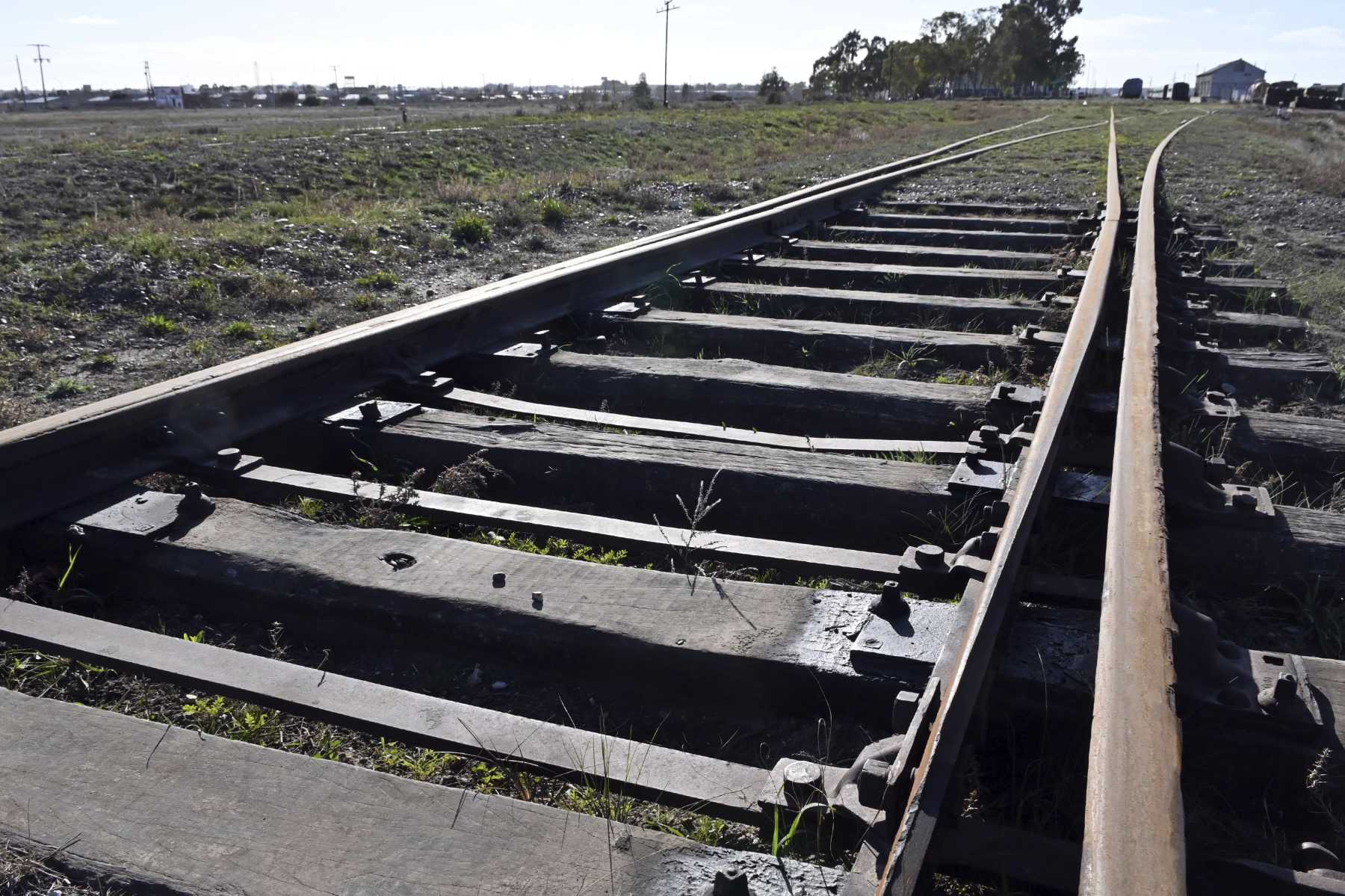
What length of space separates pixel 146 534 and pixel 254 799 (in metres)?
1.02

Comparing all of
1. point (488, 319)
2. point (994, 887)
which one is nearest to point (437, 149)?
point (488, 319)

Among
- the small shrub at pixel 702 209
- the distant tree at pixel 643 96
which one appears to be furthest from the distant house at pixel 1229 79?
Result: the small shrub at pixel 702 209

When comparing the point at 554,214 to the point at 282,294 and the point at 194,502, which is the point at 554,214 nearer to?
the point at 282,294

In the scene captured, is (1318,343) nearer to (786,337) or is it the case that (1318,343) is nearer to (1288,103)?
(786,337)

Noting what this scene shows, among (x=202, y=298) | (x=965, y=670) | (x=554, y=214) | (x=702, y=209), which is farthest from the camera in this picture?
(x=702, y=209)

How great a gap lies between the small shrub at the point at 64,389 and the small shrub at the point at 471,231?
4174 mm

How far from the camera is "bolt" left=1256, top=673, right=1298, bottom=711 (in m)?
1.60

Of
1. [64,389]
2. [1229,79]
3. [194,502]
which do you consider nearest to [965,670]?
[194,502]

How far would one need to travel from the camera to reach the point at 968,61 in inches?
4003

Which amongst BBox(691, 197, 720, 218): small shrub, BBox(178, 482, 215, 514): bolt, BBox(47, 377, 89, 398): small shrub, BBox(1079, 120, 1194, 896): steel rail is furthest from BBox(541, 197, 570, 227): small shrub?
BBox(1079, 120, 1194, 896): steel rail

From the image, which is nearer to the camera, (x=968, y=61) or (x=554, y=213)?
(x=554, y=213)

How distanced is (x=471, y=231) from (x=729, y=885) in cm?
753

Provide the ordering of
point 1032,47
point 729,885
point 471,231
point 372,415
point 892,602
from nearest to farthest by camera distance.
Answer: point 729,885 < point 892,602 < point 372,415 < point 471,231 < point 1032,47

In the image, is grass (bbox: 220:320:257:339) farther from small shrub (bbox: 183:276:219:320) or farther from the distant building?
the distant building
